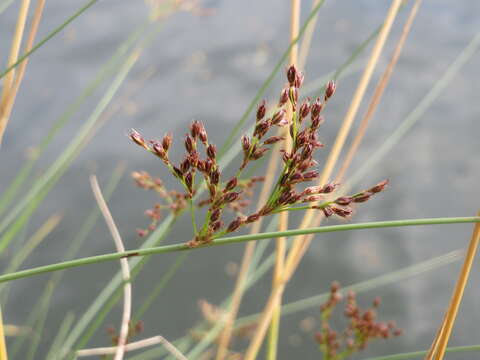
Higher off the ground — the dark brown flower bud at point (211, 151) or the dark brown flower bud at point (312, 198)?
the dark brown flower bud at point (211, 151)

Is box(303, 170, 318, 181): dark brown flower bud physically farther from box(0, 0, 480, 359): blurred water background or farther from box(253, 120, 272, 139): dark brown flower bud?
box(0, 0, 480, 359): blurred water background

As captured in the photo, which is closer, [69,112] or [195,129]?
[195,129]

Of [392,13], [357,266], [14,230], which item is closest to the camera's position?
[392,13]

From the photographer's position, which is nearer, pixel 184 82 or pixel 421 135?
pixel 421 135

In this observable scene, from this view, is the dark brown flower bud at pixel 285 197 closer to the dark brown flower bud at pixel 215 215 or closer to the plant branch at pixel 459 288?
the dark brown flower bud at pixel 215 215

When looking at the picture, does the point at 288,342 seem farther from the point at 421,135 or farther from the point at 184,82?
the point at 184,82

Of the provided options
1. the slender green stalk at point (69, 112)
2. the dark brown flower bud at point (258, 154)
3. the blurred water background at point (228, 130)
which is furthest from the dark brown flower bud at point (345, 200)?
the blurred water background at point (228, 130)

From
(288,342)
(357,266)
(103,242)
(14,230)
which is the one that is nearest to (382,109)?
(357,266)

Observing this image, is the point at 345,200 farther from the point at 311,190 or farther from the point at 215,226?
the point at 215,226

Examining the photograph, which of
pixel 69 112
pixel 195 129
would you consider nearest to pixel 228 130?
pixel 69 112
